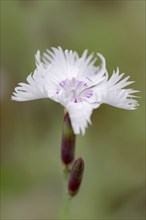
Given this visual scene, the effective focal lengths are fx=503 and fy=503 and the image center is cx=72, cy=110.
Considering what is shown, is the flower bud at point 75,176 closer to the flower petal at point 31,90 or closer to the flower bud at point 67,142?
the flower bud at point 67,142

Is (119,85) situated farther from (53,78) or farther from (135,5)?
(135,5)

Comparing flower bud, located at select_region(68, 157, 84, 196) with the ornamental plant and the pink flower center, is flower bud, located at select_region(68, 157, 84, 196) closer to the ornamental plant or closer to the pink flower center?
the ornamental plant

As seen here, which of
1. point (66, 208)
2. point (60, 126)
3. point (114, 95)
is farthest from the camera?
point (60, 126)

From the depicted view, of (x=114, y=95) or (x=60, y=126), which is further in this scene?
(x=60, y=126)

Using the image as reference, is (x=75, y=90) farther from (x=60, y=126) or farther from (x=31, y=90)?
(x=60, y=126)

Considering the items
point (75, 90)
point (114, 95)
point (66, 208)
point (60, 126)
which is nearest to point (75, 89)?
point (75, 90)

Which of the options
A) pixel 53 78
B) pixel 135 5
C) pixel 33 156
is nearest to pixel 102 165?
pixel 33 156

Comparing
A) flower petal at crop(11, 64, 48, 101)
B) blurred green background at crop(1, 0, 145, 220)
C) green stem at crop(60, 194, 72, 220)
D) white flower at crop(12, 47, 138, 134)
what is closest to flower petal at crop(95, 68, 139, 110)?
white flower at crop(12, 47, 138, 134)

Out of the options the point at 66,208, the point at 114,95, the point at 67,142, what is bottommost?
the point at 66,208
